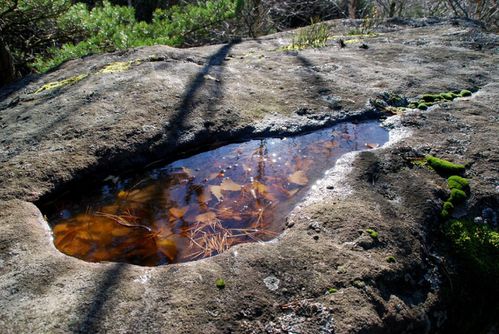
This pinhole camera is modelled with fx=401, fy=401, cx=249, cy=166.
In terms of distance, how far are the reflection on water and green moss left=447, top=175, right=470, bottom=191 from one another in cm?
81

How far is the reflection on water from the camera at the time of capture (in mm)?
2525

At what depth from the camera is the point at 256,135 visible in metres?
3.58

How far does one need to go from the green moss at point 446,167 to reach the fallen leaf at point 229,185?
1.43 m

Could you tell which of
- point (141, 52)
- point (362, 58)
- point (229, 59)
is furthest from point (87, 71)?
point (362, 58)

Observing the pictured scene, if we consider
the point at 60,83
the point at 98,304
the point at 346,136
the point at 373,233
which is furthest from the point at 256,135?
the point at 60,83

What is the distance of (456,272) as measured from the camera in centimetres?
230

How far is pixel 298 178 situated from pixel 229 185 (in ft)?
1.73

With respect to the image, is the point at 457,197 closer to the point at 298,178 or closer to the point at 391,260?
the point at 391,260

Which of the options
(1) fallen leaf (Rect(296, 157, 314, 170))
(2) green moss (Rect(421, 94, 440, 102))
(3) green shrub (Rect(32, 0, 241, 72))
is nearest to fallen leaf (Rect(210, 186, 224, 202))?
(1) fallen leaf (Rect(296, 157, 314, 170))

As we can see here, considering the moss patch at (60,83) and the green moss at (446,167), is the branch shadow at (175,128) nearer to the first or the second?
the moss patch at (60,83)

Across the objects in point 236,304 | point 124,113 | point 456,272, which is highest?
point 124,113

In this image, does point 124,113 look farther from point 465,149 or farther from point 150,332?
point 465,149

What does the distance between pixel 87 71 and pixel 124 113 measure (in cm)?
145

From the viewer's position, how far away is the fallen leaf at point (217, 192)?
2929 millimetres
